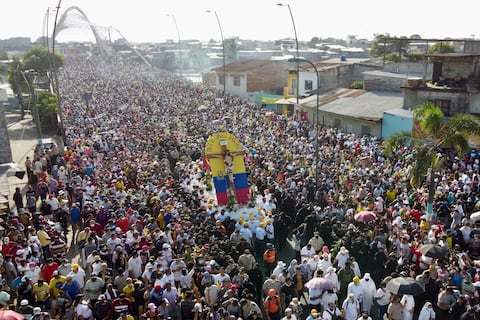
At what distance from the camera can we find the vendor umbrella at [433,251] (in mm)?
10216

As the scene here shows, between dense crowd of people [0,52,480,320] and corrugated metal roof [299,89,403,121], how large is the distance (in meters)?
5.30

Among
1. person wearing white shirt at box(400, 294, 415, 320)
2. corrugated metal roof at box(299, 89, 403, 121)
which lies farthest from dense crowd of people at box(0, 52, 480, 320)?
corrugated metal roof at box(299, 89, 403, 121)

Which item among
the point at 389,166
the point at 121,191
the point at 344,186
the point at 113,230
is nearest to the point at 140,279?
the point at 113,230

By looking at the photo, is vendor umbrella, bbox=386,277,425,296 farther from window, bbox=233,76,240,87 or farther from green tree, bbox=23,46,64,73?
green tree, bbox=23,46,64,73

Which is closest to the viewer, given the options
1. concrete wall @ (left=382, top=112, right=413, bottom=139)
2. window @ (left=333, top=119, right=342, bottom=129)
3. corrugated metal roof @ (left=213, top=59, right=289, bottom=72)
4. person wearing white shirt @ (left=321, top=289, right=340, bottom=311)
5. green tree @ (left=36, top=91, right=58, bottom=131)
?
person wearing white shirt @ (left=321, top=289, right=340, bottom=311)

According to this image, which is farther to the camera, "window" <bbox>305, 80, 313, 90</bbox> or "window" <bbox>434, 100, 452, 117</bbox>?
"window" <bbox>305, 80, 313, 90</bbox>

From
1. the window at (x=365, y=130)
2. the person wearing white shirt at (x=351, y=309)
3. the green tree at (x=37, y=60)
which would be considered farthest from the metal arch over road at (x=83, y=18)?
the person wearing white shirt at (x=351, y=309)

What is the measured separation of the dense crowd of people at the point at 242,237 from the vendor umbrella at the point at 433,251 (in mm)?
91

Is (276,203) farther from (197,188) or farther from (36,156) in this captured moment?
(36,156)

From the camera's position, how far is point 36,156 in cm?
Result: 1970

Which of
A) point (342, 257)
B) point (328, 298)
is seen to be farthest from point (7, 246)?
point (342, 257)

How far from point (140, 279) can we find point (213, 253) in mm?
1605

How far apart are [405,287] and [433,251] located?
1.89 meters

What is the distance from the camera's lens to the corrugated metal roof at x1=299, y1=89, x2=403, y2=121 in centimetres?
2819
